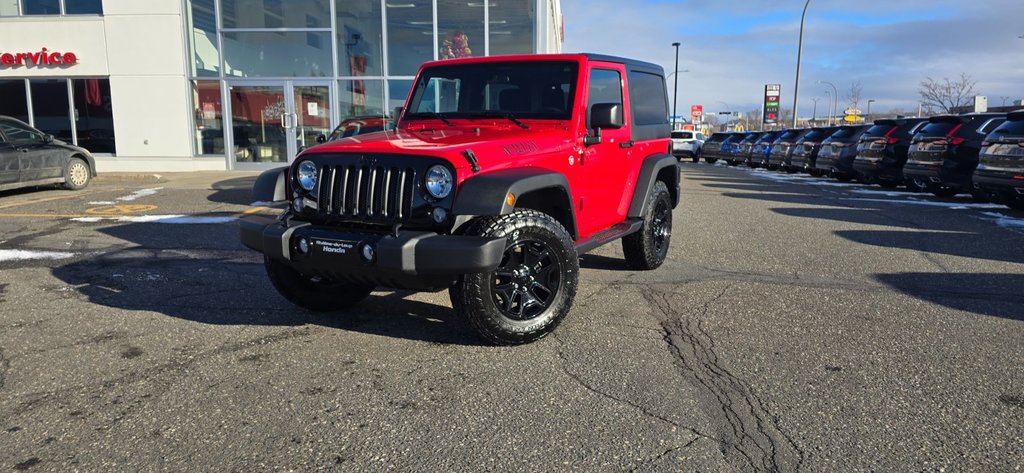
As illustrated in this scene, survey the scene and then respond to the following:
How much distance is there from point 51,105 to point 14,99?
1.01 metres

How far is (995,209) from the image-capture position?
36.8 ft

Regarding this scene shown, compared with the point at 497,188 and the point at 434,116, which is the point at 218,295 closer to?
the point at 434,116

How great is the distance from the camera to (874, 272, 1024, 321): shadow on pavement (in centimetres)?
523

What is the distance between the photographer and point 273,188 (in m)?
4.54

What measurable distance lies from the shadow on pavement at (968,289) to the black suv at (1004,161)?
4138mm

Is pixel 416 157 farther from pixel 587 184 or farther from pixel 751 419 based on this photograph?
pixel 751 419

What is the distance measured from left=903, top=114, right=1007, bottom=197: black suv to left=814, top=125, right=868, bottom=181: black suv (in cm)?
350

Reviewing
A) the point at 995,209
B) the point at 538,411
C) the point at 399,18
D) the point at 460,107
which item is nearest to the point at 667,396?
the point at 538,411

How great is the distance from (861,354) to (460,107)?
3271 millimetres

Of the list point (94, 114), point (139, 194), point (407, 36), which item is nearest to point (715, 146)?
point (407, 36)

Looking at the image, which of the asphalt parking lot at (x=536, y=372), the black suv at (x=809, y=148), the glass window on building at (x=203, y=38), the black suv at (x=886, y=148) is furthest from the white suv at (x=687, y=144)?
the asphalt parking lot at (x=536, y=372)

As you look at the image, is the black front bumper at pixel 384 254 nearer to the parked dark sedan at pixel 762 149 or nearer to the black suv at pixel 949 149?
the black suv at pixel 949 149

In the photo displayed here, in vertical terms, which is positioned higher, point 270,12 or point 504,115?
point 270,12

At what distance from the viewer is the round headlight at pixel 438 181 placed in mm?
3893
